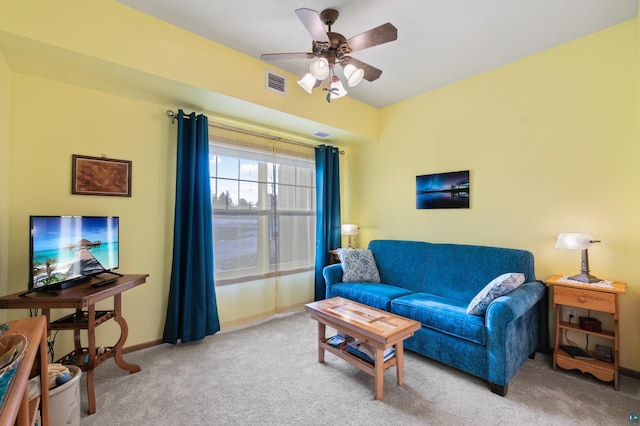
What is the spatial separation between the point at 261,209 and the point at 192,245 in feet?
3.14

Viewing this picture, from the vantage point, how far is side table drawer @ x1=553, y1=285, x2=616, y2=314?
6.66ft

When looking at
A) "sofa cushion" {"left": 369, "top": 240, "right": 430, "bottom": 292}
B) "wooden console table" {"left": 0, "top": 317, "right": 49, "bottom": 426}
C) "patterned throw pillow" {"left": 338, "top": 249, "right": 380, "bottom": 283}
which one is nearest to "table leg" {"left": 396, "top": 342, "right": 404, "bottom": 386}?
"sofa cushion" {"left": 369, "top": 240, "right": 430, "bottom": 292}

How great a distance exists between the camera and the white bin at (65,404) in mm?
1532

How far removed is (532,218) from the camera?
270 cm

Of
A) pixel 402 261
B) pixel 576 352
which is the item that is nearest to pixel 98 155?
pixel 402 261

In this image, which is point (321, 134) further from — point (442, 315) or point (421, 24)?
point (442, 315)

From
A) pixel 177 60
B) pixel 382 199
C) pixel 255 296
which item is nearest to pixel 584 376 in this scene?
pixel 382 199

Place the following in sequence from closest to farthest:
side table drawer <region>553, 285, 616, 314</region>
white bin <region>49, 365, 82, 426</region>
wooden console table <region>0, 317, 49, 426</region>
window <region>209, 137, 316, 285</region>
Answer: wooden console table <region>0, 317, 49, 426</region> < white bin <region>49, 365, 82, 426</region> < side table drawer <region>553, 285, 616, 314</region> < window <region>209, 137, 316, 285</region>

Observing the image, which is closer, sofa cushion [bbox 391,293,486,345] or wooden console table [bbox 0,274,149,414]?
wooden console table [bbox 0,274,149,414]

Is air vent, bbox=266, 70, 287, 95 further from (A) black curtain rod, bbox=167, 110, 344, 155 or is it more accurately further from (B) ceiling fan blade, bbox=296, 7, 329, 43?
(B) ceiling fan blade, bbox=296, 7, 329, 43

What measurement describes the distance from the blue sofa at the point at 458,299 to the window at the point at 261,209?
709mm

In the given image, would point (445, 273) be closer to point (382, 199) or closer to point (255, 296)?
point (382, 199)

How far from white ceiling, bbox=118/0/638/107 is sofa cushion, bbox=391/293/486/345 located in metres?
2.39

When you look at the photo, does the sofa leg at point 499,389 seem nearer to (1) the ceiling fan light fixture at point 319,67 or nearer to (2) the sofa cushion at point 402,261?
(2) the sofa cushion at point 402,261
